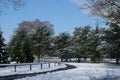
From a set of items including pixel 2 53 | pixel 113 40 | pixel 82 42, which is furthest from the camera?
pixel 82 42

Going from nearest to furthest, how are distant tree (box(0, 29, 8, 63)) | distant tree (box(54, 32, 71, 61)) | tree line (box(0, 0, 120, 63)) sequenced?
tree line (box(0, 0, 120, 63)) < distant tree (box(0, 29, 8, 63)) < distant tree (box(54, 32, 71, 61))

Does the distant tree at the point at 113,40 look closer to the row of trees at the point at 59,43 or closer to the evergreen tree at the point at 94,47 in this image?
the row of trees at the point at 59,43

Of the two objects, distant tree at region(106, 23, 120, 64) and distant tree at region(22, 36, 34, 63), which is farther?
distant tree at region(22, 36, 34, 63)

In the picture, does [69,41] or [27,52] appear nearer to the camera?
[27,52]

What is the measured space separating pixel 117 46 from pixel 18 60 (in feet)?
62.1

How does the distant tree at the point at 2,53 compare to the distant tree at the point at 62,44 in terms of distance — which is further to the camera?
the distant tree at the point at 62,44

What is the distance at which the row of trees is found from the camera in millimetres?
57938

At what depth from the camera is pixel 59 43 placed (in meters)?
85.1

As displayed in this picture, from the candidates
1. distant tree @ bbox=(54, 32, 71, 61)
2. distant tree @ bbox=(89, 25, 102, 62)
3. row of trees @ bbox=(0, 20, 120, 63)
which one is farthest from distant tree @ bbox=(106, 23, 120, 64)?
distant tree @ bbox=(54, 32, 71, 61)

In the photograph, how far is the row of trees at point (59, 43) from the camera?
57.9 meters

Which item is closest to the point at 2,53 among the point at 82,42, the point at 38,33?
the point at 82,42

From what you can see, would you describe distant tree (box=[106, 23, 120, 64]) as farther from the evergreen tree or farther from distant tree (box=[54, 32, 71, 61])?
distant tree (box=[54, 32, 71, 61])

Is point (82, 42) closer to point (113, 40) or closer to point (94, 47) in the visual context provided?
point (94, 47)

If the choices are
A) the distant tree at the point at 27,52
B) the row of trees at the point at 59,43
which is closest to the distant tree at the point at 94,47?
the row of trees at the point at 59,43
